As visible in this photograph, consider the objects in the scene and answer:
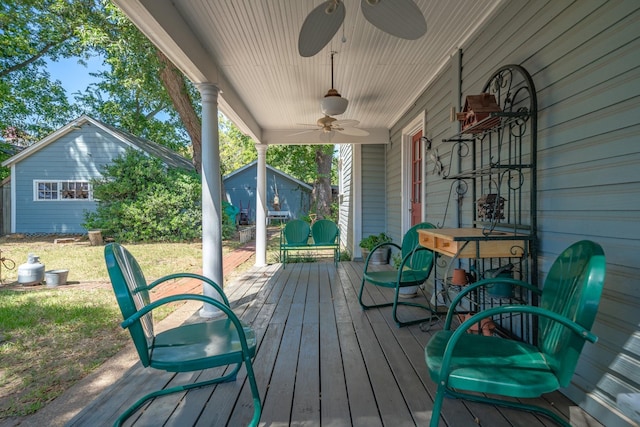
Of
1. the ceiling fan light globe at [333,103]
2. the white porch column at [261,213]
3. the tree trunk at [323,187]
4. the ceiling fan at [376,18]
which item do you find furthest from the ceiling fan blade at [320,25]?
the tree trunk at [323,187]

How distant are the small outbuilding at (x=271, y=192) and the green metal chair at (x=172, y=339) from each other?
50.5 feet

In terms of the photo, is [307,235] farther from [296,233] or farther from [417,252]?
[417,252]

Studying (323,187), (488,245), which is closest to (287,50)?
(488,245)

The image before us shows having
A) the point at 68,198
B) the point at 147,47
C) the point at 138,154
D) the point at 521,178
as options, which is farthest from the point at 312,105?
the point at 68,198

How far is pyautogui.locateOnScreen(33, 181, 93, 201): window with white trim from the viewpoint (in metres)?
10.6

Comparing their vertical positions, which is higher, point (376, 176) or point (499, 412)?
point (376, 176)

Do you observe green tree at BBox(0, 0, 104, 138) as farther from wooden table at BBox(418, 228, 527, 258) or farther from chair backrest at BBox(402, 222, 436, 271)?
wooden table at BBox(418, 228, 527, 258)

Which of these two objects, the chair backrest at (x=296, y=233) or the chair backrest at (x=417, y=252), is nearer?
the chair backrest at (x=417, y=252)

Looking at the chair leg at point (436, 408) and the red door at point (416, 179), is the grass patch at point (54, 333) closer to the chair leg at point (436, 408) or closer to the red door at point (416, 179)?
the chair leg at point (436, 408)

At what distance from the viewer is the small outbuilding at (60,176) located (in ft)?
34.3

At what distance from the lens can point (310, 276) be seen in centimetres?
467

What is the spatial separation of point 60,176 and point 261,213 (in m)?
8.74

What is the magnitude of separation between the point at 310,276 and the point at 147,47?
579 centimetres

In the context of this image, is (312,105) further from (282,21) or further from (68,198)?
(68,198)
